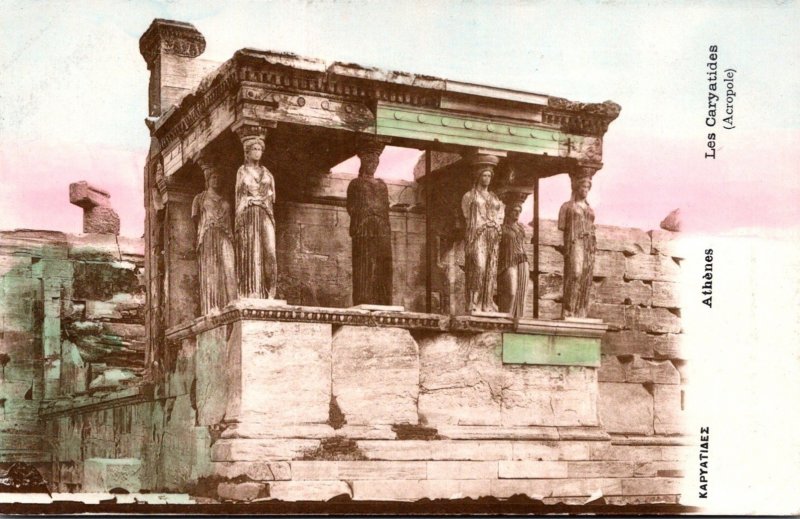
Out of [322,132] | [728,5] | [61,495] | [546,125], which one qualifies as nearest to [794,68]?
[728,5]

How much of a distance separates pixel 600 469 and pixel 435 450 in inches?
54.1

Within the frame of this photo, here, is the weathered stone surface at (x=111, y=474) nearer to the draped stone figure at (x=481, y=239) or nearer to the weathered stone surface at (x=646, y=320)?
the draped stone figure at (x=481, y=239)

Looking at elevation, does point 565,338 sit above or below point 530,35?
below

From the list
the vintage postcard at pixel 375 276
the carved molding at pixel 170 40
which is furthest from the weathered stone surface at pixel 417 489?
the carved molding at pixel 170 40

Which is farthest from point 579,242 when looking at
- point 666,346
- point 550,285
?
point 666,346

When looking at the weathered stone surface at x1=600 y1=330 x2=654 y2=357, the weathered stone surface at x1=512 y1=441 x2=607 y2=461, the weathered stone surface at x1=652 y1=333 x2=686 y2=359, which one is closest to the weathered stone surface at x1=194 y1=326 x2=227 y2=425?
the weathered stone surface at x1=512 y1=441 x2=607 y2=461

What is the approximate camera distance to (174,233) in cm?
1209

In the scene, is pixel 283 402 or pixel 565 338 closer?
pixel 283 402

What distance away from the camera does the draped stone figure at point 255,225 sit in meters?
11.0

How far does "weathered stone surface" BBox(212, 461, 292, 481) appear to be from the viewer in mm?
10641

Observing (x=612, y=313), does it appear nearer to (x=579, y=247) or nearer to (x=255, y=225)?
(x=579, y=247)

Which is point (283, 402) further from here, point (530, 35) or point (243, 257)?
point (530, 35)

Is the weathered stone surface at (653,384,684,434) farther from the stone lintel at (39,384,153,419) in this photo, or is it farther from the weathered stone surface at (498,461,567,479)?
the stone lintel at (39,384,153,419)

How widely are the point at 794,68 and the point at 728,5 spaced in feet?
2.31
